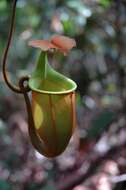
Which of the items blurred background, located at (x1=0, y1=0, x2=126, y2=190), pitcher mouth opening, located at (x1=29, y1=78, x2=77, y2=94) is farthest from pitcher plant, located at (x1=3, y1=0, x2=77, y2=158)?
blurred background, located at (x1=0, y1=0, x2=126, y2=190)

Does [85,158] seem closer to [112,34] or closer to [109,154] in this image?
[109,154]

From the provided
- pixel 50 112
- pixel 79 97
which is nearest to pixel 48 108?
pixel 50 112

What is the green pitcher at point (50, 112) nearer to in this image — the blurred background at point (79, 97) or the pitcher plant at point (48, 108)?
the pitcher plant at point (48, 108)

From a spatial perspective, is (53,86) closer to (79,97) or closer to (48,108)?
(48,108)

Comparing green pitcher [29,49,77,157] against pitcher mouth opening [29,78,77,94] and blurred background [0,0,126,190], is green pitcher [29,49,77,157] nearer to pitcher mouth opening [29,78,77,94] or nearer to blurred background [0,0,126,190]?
pitcher mouth opening [29,78,77,94]

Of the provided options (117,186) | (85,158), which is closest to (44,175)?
(85,158)

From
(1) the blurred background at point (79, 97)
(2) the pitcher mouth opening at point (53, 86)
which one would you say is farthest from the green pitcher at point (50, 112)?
(1) the blurred background at point (79, 97)
